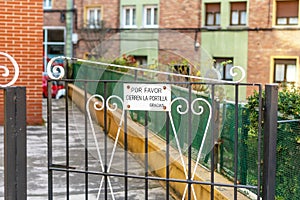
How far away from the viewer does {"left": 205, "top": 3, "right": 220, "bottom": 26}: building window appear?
20703 millimetres

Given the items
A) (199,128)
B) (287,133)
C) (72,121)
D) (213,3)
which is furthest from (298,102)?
(213,3)

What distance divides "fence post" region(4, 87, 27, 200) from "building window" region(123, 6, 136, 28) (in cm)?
1966

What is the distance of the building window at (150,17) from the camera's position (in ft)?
72.7

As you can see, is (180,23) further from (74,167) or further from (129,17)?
(74,167)

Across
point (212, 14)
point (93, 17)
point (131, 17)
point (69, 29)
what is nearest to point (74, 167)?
point (212, 14)

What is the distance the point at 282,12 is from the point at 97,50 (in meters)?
7.25

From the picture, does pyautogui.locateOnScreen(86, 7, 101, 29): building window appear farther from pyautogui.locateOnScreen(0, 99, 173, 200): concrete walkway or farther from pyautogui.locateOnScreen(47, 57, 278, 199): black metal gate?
pyautogui.locateOnScreen(47, 57, 278, 199): black metal gate

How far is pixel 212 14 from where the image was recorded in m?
20.8

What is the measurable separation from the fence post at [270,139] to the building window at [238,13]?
17107 mm

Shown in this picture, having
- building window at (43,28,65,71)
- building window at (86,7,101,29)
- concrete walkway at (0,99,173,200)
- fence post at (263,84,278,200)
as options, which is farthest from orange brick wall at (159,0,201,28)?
fence post at (263,84,278,200)

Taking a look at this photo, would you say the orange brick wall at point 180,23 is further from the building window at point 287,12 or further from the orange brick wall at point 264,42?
the building window at point 287,12

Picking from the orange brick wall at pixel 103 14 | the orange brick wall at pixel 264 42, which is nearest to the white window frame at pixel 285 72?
the orange brick wall at pixel 264 42

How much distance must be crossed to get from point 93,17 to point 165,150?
1831cm

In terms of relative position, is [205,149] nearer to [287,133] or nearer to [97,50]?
[287,133]
